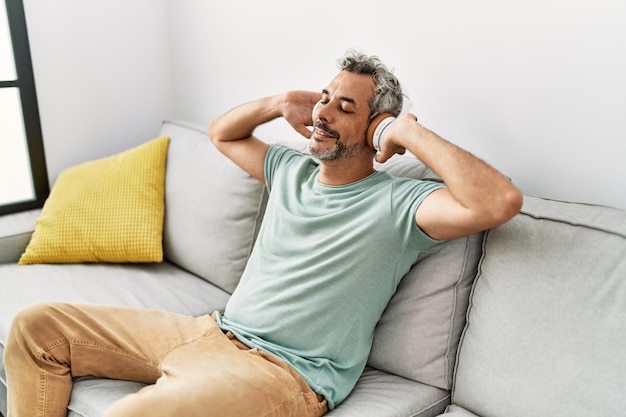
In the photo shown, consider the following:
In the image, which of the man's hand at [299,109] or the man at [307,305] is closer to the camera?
the man at [307,305]

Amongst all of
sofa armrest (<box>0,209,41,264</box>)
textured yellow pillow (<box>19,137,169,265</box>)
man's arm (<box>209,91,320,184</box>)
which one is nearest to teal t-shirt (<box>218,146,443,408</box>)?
man's arm (<box>209,91,320,184</box>)

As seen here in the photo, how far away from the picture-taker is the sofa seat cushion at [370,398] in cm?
143

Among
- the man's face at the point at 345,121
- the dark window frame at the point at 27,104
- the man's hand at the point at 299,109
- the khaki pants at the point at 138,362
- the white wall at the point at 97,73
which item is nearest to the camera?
the khaki pants at the point at 138,362

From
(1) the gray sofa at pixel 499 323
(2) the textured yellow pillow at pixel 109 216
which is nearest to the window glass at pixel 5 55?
(2) the textured yellow pillow at pixel 109 216

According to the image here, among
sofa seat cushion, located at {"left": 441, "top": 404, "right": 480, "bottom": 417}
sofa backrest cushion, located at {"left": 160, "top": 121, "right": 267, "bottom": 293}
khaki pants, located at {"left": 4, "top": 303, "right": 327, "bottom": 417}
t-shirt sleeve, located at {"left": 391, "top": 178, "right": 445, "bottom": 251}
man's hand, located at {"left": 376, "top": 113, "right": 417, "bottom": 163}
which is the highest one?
man's hand, located at {"left": 376, "top": 113, "right": 417, "bottom": 163}

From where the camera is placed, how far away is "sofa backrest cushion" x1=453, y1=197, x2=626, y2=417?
125 cm

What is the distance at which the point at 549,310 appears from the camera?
1325 mm

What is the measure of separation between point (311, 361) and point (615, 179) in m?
0.91

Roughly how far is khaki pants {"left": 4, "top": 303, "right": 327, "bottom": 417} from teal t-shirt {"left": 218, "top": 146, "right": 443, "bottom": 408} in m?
0.07

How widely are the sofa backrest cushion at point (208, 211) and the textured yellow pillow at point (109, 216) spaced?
0.20ft

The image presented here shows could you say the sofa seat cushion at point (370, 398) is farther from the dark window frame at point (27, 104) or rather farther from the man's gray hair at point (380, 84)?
the dark window frame at point (27, 104)

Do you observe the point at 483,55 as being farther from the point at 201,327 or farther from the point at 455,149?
the point at 201,327

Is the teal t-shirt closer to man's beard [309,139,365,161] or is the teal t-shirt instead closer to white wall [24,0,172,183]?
man's beard [309,139,365,161]

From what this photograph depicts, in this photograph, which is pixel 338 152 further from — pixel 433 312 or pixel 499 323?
pixel 499 323
